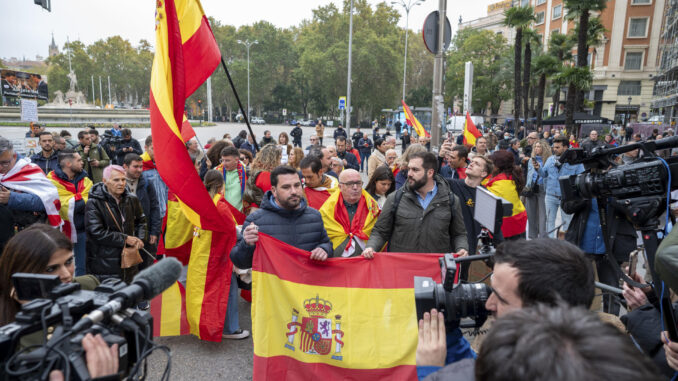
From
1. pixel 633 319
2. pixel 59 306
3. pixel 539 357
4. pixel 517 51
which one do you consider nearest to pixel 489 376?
pixel 539 357

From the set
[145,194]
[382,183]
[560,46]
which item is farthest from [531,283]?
[560,46]

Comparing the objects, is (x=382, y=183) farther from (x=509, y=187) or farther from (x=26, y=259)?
(x=26, y=259)

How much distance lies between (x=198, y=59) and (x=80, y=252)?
2.81 metres

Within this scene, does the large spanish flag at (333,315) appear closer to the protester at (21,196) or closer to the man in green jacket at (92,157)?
the protester at (21,196)

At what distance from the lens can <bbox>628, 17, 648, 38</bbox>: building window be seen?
4453 cm

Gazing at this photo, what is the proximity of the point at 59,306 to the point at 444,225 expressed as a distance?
120 inches

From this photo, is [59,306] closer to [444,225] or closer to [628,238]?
[444,225]

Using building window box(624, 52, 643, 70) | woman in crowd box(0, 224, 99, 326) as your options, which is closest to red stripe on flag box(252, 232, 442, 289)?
woman in crowd box(0, 224, 99, 326)

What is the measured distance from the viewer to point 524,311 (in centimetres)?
107

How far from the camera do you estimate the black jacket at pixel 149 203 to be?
209 inches

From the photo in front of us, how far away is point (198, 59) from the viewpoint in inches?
170

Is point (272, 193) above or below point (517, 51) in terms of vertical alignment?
below

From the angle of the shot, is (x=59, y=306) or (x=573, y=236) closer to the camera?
(x=59, y=306)

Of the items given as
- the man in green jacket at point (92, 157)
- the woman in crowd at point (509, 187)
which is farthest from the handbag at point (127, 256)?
the man in green jacket at point (92, 157)
